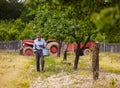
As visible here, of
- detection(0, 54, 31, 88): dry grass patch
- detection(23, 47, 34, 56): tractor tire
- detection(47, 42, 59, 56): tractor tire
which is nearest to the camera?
detection(0, 54, 31, 88): dry grass patch

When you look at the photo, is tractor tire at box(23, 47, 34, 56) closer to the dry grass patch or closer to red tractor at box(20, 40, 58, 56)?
red tractor at box(20, 40, 58, 56)

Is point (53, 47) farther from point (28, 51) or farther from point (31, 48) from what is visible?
point (28, 51)

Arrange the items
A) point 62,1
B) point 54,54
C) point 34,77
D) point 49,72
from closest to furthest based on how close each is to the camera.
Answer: point 62,1 → point 34,77 → point 49,72 → point 54,54

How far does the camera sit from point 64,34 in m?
21.2

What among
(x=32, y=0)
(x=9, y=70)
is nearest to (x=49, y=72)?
(x=9, y=70)

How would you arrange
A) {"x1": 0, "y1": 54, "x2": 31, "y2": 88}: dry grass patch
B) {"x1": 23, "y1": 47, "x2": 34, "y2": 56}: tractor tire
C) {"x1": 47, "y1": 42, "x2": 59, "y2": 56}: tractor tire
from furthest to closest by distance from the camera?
{"x1": 47, "y1": 42, "x2": 59, "y2": 56}: tractor tire, {"x1": 23, "y1": 47, "x2": 34, "y2": 56}: tractor tire, {"x1": 0, "y1": 54, "x2": 31, "y2": 88}: dry grass patch

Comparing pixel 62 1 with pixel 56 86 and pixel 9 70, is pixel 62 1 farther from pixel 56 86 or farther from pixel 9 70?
pixel 9 70

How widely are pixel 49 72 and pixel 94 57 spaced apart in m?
3.26

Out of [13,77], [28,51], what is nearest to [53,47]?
[28,51]

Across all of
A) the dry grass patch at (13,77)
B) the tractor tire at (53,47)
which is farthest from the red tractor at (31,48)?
the dry grass patch at (13,77)

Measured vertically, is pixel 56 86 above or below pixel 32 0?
below

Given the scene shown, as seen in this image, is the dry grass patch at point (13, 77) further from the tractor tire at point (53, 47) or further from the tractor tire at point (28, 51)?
the tractor tire at point (53, 47)

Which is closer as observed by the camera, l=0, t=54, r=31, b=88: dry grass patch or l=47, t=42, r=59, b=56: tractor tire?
l=0, t=54, r=31, b=88: dry grass patch

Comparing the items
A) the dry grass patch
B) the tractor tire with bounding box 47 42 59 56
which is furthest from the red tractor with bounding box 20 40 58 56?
the dry grass patch
